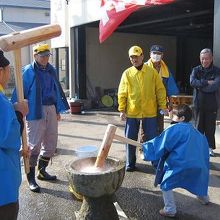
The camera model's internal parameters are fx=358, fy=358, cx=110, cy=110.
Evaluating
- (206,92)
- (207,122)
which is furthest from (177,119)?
(207,122)

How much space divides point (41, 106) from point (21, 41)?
71.6 inches

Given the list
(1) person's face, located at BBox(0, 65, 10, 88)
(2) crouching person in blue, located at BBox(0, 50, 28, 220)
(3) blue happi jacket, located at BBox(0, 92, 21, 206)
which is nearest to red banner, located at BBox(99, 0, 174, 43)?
(1) person's face, located at BBox(0, 65, 10, 88)

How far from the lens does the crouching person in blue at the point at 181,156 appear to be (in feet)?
12.3

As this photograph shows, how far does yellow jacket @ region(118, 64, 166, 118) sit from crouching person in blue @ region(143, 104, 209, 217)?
1.38 metres

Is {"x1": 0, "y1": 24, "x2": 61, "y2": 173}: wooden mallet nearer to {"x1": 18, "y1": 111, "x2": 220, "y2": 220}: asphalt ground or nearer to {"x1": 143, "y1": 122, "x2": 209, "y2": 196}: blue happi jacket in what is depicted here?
{"x1": 18, "y1": 111, "x2": 220, "y2": 220}: asphalt ground

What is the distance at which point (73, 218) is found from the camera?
4.07 metres

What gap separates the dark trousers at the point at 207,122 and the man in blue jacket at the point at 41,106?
2.40m

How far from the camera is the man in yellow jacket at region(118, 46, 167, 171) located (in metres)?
5.21

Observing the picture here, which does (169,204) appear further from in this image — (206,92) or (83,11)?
(83,11)

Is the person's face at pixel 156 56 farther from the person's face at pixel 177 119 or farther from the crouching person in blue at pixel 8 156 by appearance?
the crouching person in blue at pixel 8 156

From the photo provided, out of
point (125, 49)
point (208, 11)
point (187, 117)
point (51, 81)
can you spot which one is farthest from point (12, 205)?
point (125, 49)

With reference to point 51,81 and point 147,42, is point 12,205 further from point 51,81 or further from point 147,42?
point 147,42

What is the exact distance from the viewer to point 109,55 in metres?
13.7

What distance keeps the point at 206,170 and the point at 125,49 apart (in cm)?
1073
